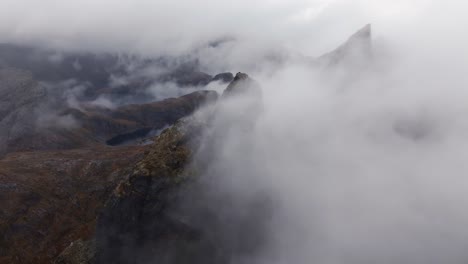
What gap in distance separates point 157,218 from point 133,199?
14.3 metres

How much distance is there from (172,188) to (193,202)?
11.2m

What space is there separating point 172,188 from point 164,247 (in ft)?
83.4

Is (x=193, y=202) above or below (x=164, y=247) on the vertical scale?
above

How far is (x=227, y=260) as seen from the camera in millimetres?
194375

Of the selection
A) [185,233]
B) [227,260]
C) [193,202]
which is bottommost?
[227,260]

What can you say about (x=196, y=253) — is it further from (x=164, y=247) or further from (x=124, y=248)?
(x=124, y=248)

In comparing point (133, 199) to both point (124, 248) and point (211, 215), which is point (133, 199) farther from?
point (211, 215)

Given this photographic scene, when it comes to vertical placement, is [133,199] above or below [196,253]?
above

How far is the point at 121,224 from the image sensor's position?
652ft

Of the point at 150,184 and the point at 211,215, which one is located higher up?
the point at 150,184

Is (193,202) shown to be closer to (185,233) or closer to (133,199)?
(185,233)

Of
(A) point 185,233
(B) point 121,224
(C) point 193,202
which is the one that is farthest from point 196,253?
(B) point 121,224

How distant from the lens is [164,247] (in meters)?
191

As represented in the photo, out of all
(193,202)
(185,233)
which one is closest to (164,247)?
(185,233)
